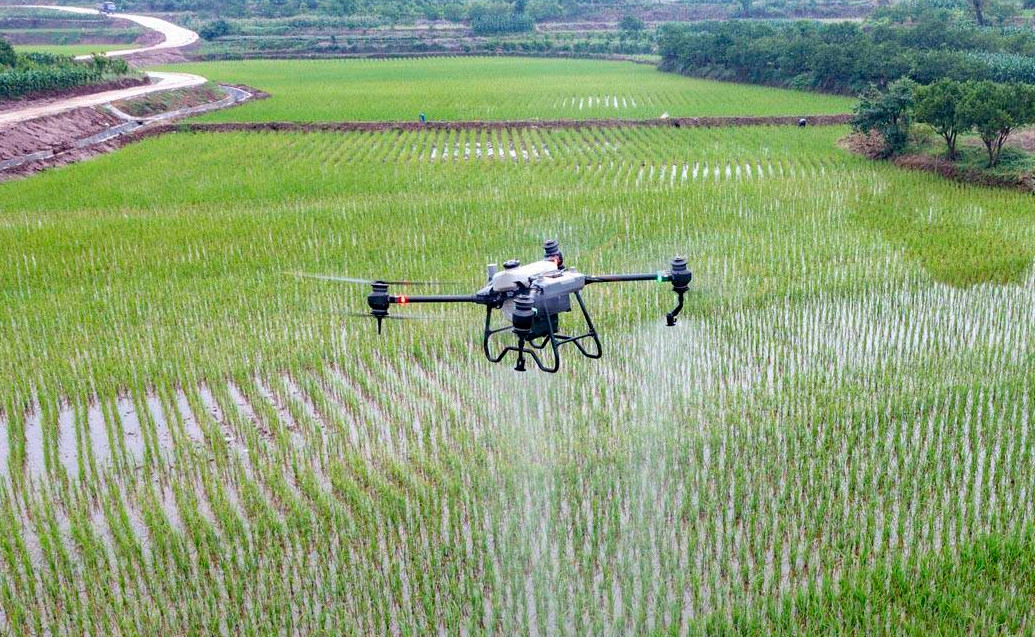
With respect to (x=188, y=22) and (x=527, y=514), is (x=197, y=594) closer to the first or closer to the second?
(x=527, y=514)

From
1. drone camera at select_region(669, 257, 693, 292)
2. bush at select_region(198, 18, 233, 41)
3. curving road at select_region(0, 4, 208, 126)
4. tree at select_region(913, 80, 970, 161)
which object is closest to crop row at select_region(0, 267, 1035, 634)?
drone camera at select_region(669, 257, 693, 292)

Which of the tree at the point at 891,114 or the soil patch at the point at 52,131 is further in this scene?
the soil patch at the point at 52,131

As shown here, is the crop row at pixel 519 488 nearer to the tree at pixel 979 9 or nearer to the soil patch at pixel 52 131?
the soil patch at pixel 52 131

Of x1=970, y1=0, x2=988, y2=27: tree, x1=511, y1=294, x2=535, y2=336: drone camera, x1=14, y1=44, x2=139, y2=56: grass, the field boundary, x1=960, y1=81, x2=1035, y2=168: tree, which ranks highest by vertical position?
x1=970, y1=0, x2=988, y2=27: tree

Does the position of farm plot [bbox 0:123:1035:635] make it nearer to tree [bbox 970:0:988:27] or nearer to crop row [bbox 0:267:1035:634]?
crop row [bbox 0:267:1035:634]

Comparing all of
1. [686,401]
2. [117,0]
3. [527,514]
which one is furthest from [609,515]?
[117,0]

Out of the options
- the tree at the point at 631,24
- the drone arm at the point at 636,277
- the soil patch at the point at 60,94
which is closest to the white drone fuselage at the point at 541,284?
the drone arm at the point at 636,277
